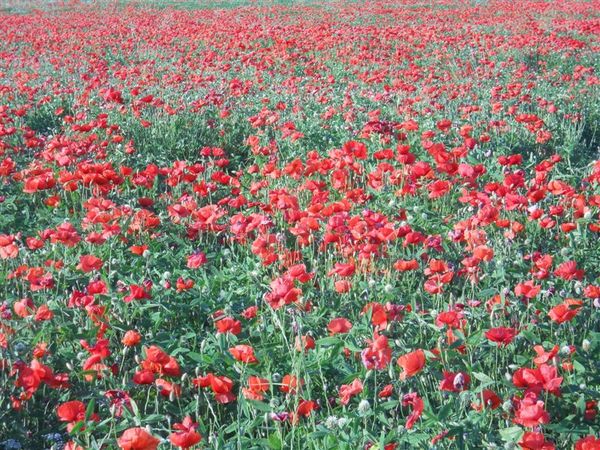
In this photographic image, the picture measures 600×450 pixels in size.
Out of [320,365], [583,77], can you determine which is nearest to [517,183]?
[320,365]

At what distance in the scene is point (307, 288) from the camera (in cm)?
307

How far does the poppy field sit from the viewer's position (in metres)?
2.07

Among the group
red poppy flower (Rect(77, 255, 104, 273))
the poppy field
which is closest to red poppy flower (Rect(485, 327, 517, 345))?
the poppy field

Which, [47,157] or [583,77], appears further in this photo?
[583,77]

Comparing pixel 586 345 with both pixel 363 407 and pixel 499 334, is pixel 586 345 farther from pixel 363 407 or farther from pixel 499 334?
pixel 363 407

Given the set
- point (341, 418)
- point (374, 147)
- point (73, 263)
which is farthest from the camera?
point (374, 147)

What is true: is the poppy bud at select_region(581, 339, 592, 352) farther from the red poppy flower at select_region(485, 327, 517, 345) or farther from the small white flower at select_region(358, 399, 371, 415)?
the small white flower at select_region(358, 399, 371, 415)

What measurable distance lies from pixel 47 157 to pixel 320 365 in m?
2.73

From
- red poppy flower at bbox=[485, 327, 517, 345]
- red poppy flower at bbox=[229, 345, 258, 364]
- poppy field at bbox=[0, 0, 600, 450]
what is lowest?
poppy field at bbox=[0, 0, 600, 450]

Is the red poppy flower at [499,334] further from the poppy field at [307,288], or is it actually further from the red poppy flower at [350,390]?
the red poppy flower at [350,390]

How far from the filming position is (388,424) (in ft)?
6.72

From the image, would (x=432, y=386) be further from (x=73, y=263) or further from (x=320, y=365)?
(x=73, y=263)

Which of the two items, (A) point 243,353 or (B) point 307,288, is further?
(B) point 307,288

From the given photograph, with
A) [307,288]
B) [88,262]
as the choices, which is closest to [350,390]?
[307,288]
